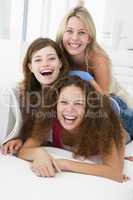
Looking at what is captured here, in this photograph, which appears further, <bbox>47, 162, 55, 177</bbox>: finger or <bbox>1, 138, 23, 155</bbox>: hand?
<bbox>1, 138, 23, 155</bbox>: hand

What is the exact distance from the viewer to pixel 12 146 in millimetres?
1052

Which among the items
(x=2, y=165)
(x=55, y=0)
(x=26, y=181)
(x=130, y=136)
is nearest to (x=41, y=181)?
(x=26, y=181)

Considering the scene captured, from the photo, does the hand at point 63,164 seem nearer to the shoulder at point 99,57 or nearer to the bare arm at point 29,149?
the bare arm at point 29,149

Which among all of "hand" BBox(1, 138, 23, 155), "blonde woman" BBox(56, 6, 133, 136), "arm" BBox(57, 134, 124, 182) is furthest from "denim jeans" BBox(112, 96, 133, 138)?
"hand" BBox(1, 138, 23, 155)

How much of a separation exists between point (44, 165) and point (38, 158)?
0.04 metres

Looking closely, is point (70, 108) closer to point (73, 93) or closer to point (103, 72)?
point (73, 93)

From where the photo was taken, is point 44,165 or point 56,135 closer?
point 44,165

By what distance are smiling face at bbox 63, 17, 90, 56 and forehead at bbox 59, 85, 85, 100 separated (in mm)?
109

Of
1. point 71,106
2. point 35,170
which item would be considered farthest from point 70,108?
point 35,170

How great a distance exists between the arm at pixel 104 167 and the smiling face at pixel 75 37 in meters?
0.32

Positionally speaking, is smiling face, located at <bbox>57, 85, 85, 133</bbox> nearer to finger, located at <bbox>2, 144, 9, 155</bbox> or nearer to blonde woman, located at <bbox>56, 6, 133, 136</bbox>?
blonde woman, located at <bbox>56, 6, 133, 136</bbox>

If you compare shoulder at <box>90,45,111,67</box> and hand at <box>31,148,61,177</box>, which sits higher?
shoulder at <box>90,45,111,67</box>

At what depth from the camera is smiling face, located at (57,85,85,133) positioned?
3.19 feet

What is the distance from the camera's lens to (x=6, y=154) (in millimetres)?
1052
